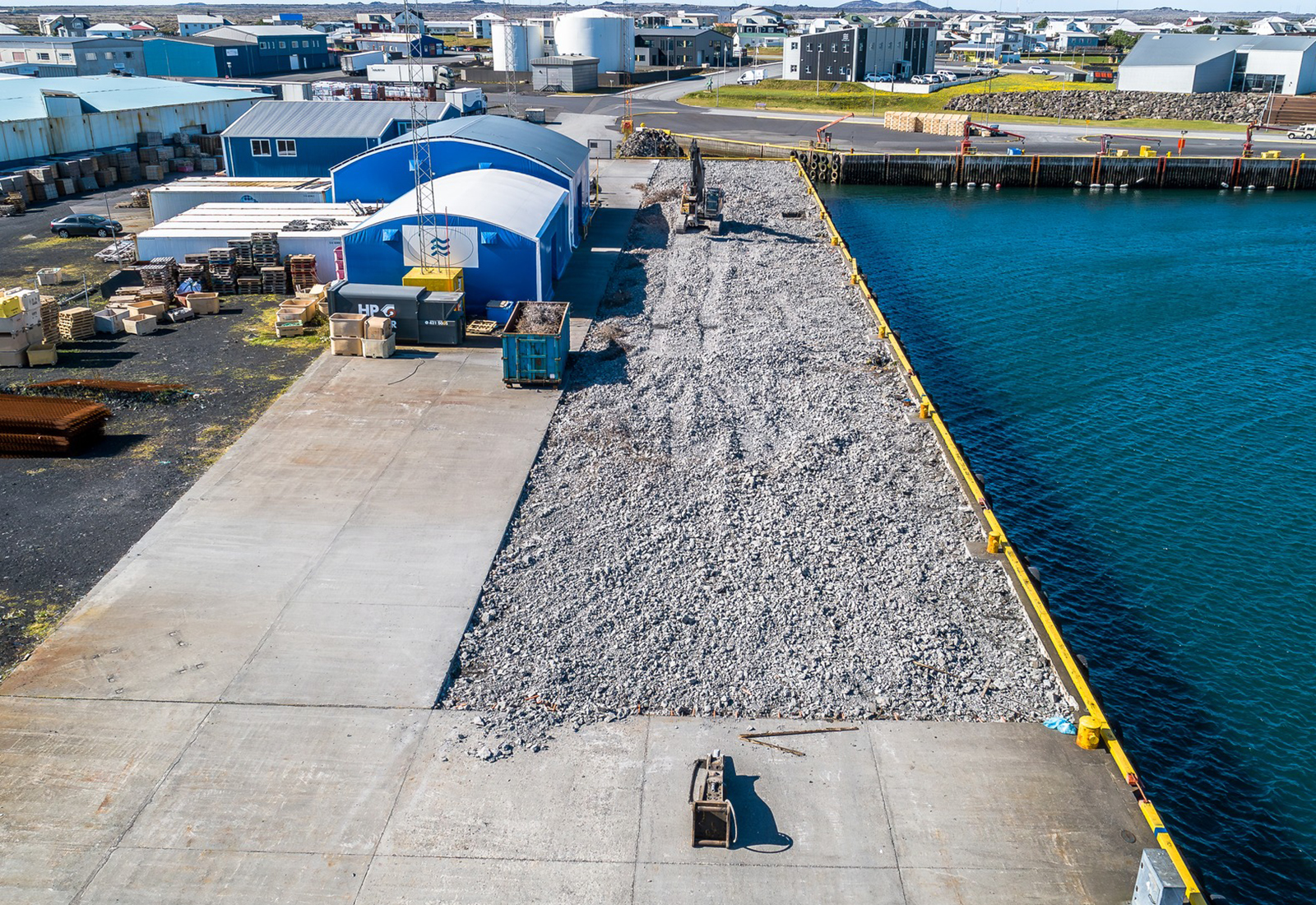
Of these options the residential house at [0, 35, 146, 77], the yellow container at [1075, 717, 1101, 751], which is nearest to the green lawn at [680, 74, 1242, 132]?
the residential house at [0, 35, 146, 77]

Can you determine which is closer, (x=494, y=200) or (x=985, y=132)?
(x=494, y=200)

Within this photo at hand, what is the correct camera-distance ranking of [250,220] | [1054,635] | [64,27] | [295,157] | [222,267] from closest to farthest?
1. [1054,635]
2. [222,267]
3. [250,220]
4. [295,157]
5. [64,27]

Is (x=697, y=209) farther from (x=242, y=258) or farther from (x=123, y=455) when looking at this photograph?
(x=123, y=455)

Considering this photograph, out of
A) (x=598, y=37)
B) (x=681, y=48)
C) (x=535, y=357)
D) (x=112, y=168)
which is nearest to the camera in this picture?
(x=535, y=357)

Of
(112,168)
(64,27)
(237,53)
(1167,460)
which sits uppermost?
(64,27)

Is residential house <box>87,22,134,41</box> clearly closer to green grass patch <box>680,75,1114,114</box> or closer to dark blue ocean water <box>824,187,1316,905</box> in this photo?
green grass patch <box>680,75,1114,114</box>

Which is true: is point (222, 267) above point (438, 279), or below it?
below

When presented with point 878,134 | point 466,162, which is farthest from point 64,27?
point 466,162
